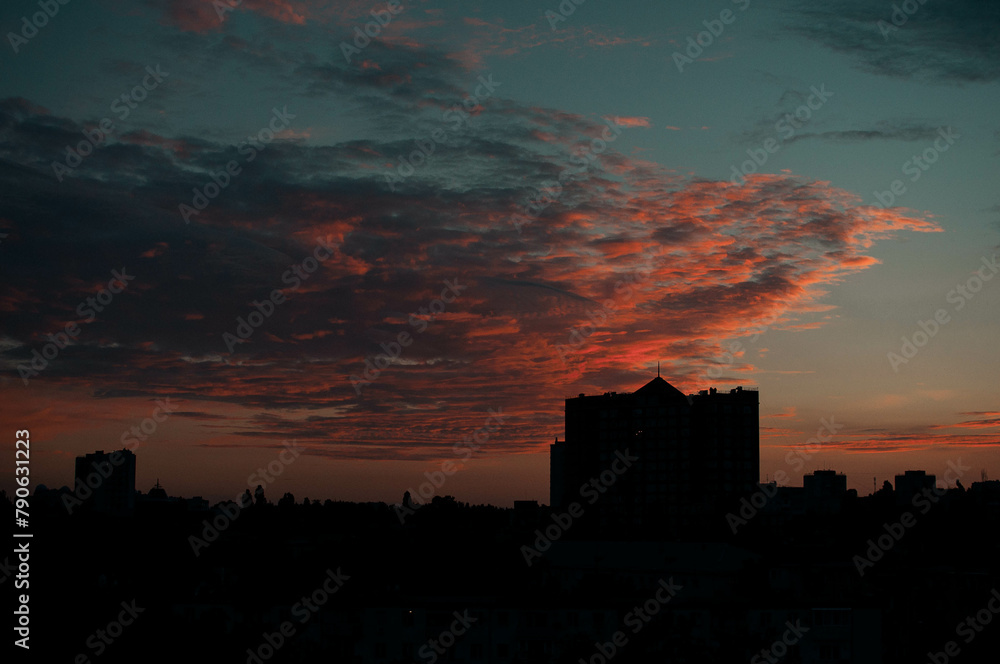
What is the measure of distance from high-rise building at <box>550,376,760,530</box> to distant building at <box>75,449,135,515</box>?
62.9 m

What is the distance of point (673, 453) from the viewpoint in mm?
147000

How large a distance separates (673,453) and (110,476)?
7872 cm

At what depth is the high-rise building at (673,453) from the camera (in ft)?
474

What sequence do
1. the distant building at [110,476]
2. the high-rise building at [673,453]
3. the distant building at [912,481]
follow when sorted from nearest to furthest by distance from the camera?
the distant building at [110,476], the high-rise building at [673,453], the distant building at [912,481]

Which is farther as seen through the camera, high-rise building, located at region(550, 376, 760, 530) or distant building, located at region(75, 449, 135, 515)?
high-rise building, located at region(550, 376, 760, 530)

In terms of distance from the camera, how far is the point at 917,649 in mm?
57188

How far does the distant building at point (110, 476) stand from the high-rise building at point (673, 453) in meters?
62.9

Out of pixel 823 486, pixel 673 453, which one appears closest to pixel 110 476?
pixel 673 453

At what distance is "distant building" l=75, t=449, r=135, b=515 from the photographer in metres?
126

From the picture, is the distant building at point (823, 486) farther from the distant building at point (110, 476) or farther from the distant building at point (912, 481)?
the distant building at point (110, 476)

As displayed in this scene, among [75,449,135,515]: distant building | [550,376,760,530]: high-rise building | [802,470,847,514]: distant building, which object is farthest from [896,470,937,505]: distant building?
[75,449,135,515]: distant building

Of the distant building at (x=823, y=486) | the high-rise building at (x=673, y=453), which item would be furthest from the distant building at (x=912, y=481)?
the high-rise building at (x=673, y=453)

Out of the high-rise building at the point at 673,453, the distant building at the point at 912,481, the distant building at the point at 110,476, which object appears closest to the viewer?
the distant building at the point at 110,476

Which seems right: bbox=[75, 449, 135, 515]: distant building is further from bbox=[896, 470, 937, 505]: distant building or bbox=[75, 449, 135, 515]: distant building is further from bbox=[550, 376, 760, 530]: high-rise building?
bbox=[896, 470, 937, 505]: distant building
